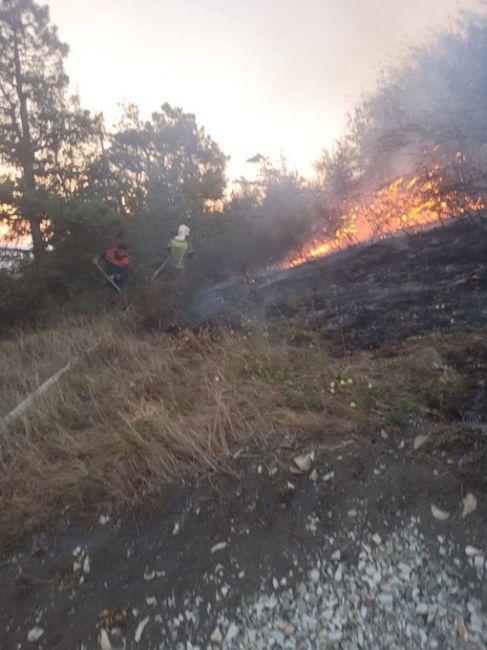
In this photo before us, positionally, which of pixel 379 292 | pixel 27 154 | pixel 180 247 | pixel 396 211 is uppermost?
pixel 27 154

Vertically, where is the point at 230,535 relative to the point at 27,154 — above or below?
below

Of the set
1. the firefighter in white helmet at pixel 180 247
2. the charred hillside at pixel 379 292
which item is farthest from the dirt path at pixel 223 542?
the firefighter in white helmet at pixel 180 247

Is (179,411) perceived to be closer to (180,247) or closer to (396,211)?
(180,247)

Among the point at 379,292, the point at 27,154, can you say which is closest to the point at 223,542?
the point at 379,292

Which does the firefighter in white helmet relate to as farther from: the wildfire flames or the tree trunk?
the wildfire flames

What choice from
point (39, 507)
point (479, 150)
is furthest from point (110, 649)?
point (479, 150)

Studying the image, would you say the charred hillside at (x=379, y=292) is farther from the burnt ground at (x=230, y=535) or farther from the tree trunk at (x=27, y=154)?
the tree trunk at (x=27, y=154)

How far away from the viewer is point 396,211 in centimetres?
1223

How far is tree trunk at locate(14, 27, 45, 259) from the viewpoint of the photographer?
10.4 metres

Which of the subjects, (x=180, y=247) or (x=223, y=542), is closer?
(x=223, y=542)

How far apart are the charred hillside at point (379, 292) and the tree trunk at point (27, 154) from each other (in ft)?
14.4

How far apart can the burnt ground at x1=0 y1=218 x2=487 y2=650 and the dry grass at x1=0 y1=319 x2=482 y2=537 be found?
184 mm

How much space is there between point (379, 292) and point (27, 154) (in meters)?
9.65

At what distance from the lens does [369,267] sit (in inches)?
366
